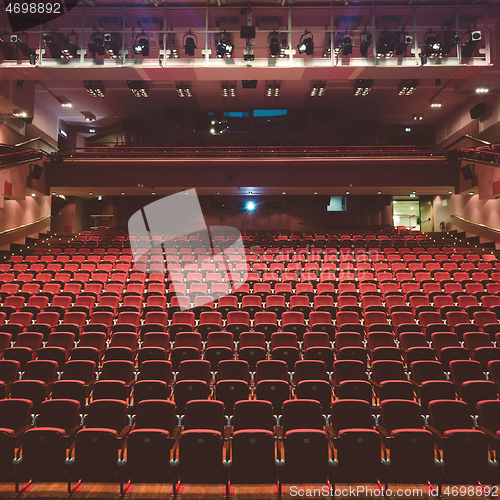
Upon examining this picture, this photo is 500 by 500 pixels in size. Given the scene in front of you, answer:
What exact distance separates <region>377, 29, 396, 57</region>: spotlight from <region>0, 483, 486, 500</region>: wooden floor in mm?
6865

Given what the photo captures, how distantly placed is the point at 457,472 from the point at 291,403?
1.13 m

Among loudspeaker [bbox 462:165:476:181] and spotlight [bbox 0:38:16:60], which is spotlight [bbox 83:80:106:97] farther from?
loudspeaker [bbox 462:165:476:181]

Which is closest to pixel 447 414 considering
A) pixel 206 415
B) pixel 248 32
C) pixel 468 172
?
pixel 206 415

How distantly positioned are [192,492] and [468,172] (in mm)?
9429

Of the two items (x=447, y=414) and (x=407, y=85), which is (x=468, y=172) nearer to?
(x=407, y=85)

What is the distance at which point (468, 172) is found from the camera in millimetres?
9227

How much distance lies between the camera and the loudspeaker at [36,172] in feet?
30.6

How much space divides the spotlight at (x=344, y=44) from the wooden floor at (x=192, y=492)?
6.63 metres

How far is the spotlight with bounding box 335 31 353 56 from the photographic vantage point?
6746mm

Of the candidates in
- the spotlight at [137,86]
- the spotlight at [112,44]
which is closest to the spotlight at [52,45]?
the spotlight at [112,44]

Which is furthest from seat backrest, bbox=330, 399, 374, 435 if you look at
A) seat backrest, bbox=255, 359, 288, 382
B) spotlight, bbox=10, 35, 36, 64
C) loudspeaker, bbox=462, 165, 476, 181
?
loudspeaker, bbox=462, 165, 476, 181

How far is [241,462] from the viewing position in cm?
249

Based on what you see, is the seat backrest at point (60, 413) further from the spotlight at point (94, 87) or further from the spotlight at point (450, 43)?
the spotlight at point (94, 87)

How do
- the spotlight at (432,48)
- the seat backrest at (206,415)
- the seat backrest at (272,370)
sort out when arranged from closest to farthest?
the seat backrest at (206,415) → the seat backrest at (272,370) → the spotlight at (432,48)
